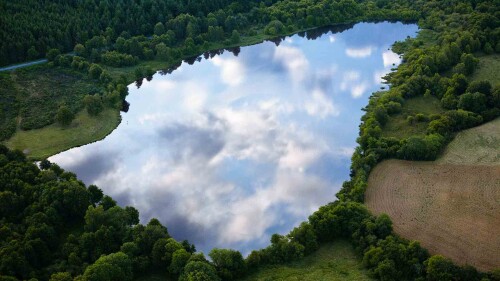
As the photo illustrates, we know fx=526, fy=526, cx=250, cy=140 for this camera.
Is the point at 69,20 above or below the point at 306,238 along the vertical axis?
above

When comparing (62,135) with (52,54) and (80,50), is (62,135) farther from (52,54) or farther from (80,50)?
(80,50)

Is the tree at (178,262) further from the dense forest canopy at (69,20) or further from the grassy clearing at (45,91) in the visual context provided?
the dense forest canopy at (69,20)

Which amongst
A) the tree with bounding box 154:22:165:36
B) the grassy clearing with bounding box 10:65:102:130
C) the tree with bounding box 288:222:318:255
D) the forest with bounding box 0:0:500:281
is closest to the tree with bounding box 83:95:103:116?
the forest with bounding box 0:0:500:281

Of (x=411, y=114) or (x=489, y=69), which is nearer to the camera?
(x=411, y=114)

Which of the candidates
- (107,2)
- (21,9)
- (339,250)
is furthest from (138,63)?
(339,250)

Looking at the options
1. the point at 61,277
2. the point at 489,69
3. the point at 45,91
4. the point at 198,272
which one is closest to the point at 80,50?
the point at 45,91

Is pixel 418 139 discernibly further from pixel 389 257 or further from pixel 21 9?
pixel 21 9

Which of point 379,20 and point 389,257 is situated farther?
point 379,20
